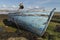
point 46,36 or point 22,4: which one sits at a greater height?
point 22,4

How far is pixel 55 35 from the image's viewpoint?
48.3ft

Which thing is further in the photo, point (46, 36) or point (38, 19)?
point (38, 19)

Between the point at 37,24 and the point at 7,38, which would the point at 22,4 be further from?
the point at 7,38

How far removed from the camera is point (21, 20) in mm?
16234

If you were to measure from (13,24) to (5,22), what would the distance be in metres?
1.26

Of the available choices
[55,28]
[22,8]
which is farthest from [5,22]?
[55,28]

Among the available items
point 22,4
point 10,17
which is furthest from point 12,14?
point 22,4

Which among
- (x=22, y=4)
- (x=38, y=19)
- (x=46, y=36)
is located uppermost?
(x=22, y=4)

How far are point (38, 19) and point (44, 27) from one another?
1010mm

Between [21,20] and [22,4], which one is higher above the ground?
[22,4]

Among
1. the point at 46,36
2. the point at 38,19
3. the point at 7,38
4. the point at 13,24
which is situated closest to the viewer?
the point at 7,38

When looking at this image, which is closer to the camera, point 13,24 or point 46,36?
point 46,36

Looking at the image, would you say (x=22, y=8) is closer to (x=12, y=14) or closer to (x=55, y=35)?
(x=12, y=14)

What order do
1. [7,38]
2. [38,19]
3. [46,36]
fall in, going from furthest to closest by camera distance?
[38,19], [46,36], [7,38]
